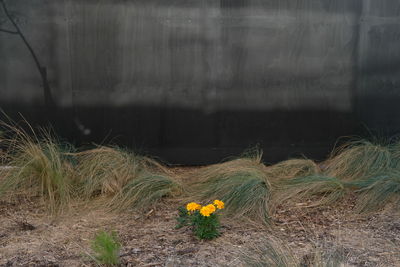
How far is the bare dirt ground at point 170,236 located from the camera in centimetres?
312

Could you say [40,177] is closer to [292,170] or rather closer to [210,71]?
[210,71]

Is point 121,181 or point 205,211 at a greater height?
point 205,211

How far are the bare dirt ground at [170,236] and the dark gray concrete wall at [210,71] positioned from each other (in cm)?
141

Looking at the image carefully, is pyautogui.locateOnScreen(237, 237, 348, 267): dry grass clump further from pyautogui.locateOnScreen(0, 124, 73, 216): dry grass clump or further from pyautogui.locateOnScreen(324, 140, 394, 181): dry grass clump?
pyautogui.locateOnScreen(0, 124, 73, 216): dry grass clump

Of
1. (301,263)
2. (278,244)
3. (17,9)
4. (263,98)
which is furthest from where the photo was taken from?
(263,98)

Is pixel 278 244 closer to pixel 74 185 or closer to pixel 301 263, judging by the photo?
pixel 301 263

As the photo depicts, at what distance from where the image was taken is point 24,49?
17.0 ft

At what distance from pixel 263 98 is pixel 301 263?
2783 mm

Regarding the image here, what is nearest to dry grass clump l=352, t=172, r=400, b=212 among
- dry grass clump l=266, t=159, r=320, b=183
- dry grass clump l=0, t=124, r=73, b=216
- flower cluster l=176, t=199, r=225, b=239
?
dry grass clump l=266, t=159, r=320, b=183

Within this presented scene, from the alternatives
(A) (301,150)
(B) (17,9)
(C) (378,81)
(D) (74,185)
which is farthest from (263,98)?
(B) (17,9)

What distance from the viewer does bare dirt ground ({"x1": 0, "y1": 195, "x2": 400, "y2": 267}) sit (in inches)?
123

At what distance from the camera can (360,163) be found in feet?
15.6

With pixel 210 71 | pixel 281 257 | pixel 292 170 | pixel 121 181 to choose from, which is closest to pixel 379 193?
pixel 292 170

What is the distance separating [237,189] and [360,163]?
1453mm
